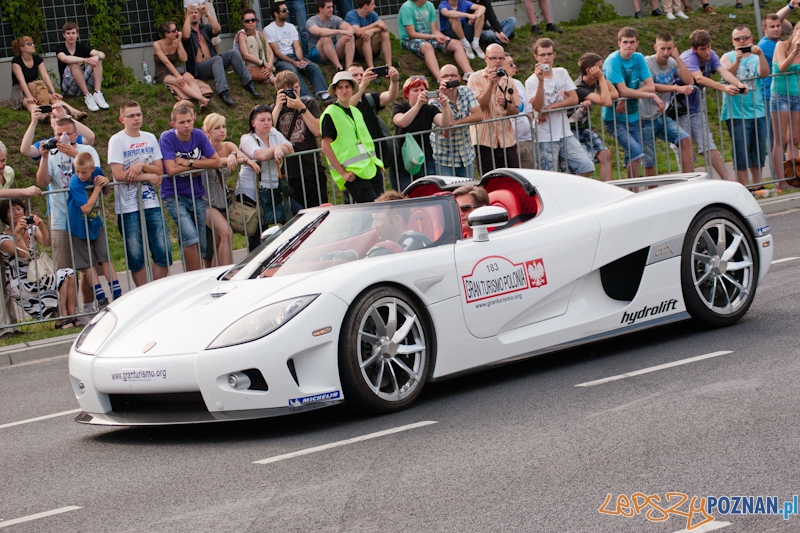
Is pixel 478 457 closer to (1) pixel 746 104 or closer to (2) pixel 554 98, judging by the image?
(2) pixel 554 98

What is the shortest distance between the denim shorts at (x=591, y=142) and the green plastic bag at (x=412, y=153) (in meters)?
2.17

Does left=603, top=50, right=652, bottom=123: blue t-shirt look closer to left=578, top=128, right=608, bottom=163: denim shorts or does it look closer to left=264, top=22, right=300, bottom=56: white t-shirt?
left=578, top=128, right=608, bottom=163: denim shorts

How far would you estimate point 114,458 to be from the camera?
595cm

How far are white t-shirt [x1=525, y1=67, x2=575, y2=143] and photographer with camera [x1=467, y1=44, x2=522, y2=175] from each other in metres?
0.38

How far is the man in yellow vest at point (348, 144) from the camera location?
10727mm

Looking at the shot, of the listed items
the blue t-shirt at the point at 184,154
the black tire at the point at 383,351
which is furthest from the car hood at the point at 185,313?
the blue t-shirt at the point at 184,154

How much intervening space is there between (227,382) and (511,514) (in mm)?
2077

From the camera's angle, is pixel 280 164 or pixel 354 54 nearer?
pixel 280 164

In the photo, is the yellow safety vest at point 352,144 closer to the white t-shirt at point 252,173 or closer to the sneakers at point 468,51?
the white t-shirt at point 252,173

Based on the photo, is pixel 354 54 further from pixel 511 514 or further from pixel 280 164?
pixel 511 514

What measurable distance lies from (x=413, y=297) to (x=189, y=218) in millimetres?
5166

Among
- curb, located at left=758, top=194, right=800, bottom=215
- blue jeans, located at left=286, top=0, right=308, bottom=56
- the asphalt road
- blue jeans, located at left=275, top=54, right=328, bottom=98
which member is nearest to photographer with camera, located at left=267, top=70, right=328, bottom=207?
the asphalt road

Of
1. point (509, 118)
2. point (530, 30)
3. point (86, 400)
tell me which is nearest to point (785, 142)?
point (509, 118)

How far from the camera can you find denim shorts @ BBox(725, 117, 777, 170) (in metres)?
13.4
